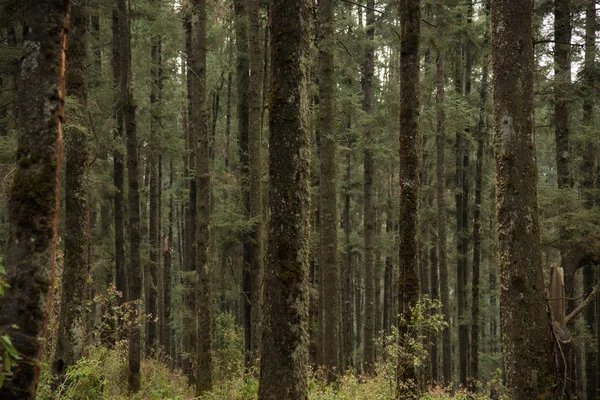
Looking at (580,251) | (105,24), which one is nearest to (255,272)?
(580,251)

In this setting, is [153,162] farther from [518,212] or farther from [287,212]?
[518,212]

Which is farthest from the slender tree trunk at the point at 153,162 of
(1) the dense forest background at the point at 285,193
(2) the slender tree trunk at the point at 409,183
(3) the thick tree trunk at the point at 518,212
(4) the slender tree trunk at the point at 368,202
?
(3) the thick tree trunk at the point at 518,212

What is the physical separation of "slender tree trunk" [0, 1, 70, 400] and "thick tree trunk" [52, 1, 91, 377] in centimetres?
384

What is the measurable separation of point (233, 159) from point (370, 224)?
6755 millimetres

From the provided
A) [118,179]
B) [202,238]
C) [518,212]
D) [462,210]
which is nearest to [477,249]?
[462,210]

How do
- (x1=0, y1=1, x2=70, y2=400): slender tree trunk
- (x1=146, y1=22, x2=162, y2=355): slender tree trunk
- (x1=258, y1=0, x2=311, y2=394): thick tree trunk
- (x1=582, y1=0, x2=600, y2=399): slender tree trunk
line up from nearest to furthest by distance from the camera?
(x1=0, y1=1, x2=70, y2=400): slender tree trunk < (x1=258, y1=0, x2=311, y2=394): thick tree trunk < (x1=582, y1=0, x2=600, y2=399): slender tree trunk < (x1=146, y1=22, x2=162, y2=355): slender tree trunk

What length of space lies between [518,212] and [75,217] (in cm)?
718

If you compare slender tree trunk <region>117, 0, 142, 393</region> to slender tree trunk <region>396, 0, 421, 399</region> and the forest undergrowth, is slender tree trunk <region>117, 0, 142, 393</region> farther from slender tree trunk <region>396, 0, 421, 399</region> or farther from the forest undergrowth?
slender tree trunk <region>396, 0, 421, 399</region>

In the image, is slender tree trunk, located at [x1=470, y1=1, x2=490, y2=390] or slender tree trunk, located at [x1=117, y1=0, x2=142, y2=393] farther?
slender tree trunk, located at [x1=470, y1=1, x2=490, y2=390]

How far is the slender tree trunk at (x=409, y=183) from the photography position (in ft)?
27.6

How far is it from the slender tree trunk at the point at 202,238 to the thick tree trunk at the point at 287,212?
22.3 feet

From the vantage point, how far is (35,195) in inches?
177

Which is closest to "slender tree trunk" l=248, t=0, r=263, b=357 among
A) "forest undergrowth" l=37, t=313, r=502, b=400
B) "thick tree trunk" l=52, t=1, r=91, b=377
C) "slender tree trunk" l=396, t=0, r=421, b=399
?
"forest undergrowth" l=37, t=313, r=502, b=400

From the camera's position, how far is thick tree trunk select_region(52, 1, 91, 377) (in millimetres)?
8625
